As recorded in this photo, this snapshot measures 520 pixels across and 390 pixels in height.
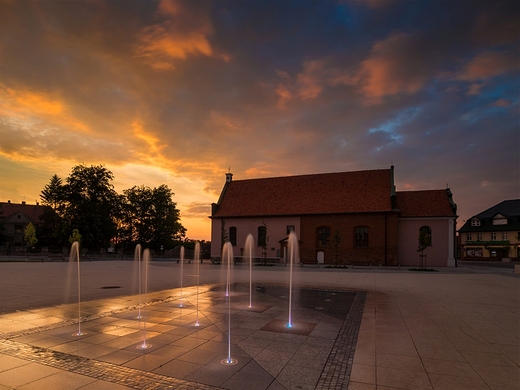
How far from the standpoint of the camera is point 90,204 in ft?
191

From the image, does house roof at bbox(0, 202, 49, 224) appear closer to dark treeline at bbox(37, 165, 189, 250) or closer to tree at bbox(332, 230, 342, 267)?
dark treeline at bbox(37, 165, 189, 250)

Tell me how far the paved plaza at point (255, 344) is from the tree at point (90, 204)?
4853 centimetres

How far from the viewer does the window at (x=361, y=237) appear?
40.2m

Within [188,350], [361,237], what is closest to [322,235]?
[361,237]

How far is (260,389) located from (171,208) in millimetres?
67625

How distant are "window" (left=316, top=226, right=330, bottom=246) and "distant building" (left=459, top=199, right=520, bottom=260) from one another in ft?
139

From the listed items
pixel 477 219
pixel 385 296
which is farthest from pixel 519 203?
pixel 385 296

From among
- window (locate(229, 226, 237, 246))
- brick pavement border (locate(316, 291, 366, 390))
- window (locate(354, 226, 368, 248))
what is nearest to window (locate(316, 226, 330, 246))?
window (locate(354, 226, 368, 248))

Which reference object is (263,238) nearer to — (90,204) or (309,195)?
(309,195)

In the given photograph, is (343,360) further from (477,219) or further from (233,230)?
(477,219)

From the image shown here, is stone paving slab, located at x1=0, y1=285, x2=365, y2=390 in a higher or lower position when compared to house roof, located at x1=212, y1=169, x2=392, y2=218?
lower

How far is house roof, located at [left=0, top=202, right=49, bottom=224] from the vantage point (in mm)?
85125

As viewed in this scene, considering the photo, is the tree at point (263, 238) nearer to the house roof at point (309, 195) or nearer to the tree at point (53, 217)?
the house roof at point (309, 195)

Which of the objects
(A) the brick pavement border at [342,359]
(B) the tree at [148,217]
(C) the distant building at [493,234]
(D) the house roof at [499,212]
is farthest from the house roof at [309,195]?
(D) the house roof at [499,212]
